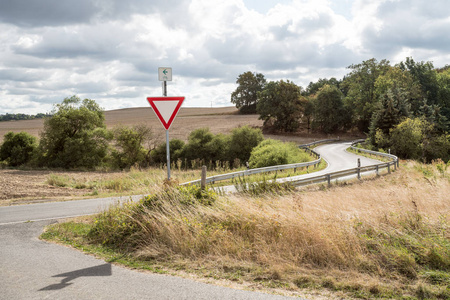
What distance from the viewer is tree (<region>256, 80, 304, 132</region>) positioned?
72.2 m

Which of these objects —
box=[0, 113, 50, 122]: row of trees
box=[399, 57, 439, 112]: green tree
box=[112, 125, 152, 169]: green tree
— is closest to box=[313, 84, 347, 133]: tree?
box=[399, 57, 439, 112]: green tree

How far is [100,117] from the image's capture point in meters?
48.1

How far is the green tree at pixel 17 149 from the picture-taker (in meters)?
43.2

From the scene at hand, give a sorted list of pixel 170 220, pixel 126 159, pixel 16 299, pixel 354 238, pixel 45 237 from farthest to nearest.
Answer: pixel 126 159, pixel 45 237, pixel 170 220, pixel 354 238, pixel 16 299

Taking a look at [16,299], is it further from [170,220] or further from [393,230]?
[393,230]

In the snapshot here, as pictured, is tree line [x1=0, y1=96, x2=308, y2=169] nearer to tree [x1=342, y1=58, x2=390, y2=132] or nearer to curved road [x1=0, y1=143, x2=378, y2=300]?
curved road [x1=0, y1=143, x2=378, y2=300]

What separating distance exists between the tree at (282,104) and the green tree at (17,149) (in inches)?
1779

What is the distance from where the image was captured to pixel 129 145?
A: 42.5 m

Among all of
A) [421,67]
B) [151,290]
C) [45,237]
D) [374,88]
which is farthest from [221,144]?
[421,67]

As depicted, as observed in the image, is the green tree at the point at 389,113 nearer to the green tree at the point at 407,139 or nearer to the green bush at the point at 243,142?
the green tree at the point at 407,139

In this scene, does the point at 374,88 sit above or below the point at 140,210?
above

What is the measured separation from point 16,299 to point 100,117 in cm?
4604

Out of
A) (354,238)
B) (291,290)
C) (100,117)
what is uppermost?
(100,117)

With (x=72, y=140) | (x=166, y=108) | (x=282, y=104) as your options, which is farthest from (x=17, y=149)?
(x=282, y=104)
